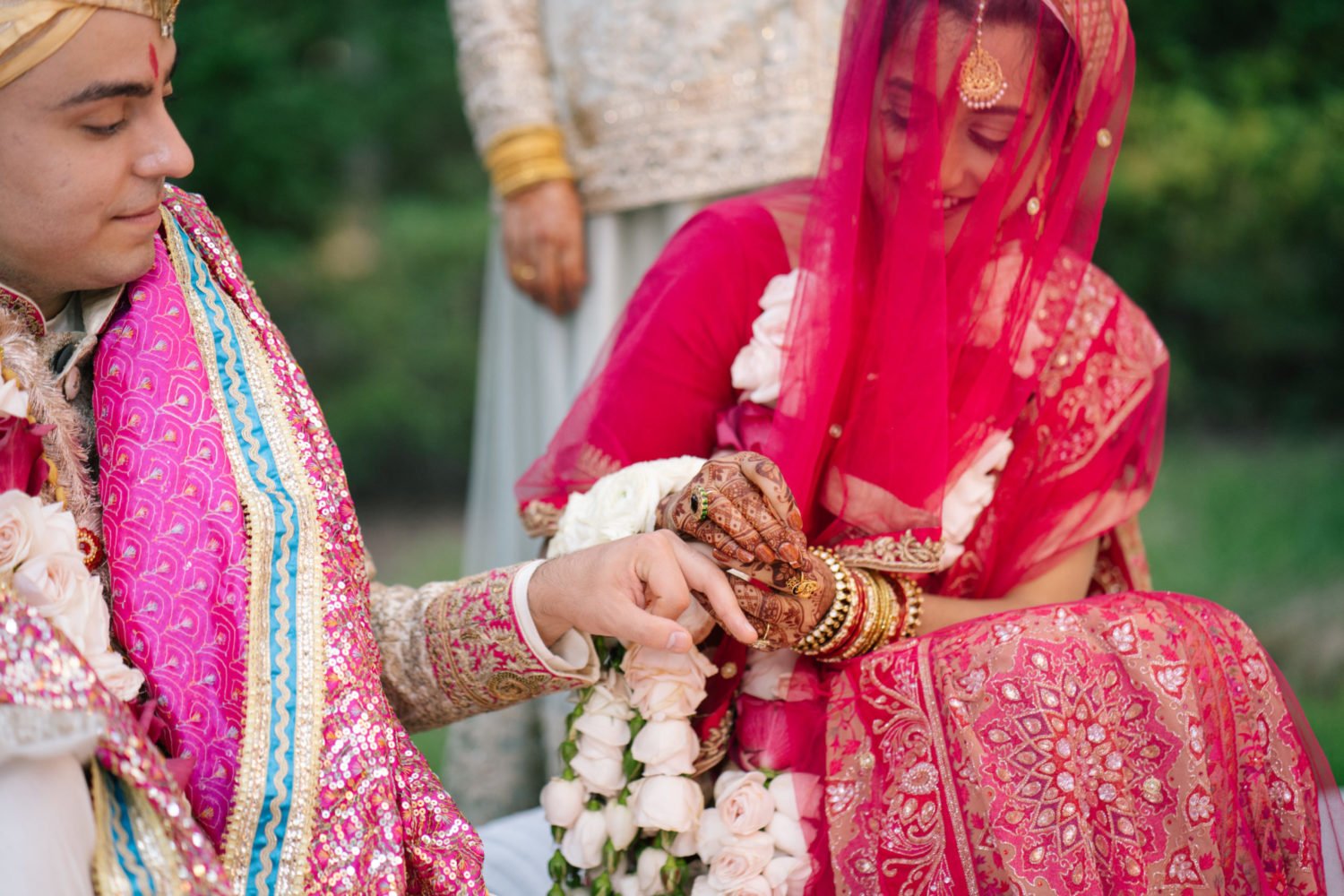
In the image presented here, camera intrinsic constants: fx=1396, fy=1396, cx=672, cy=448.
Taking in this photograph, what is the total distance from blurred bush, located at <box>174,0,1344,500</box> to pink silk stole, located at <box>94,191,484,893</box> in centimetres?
407

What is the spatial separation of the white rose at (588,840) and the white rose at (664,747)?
0.08 meters

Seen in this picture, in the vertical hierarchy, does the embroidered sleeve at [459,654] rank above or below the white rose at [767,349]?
below

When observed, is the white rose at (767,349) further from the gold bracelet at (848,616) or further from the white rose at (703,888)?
the white rose at (703,888)

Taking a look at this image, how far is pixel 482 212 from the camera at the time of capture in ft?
23.1

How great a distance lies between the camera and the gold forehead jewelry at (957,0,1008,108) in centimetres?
168

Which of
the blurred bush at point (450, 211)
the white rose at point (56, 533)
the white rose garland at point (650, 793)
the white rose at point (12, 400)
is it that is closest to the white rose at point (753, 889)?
the white rose garland at point (650, 793)

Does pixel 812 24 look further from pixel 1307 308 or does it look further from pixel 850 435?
pixel 1307 308

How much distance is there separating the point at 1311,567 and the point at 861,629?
3.96m

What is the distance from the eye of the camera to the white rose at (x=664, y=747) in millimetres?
1565

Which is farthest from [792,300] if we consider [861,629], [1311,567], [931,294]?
[1311,567]

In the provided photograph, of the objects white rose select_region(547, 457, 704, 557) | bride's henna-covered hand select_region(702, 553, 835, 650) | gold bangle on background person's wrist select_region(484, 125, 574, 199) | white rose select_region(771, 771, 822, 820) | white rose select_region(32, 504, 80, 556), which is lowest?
white rose select_region(771, 771, 822, 820)

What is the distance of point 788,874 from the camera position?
1.57 metres

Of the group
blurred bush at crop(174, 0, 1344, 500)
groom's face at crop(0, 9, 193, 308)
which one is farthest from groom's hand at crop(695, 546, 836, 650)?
blurred bush at crop(174, 0, 1344, 500)

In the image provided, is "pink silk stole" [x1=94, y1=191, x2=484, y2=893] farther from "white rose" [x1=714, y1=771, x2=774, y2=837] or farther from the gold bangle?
the gold bangle
